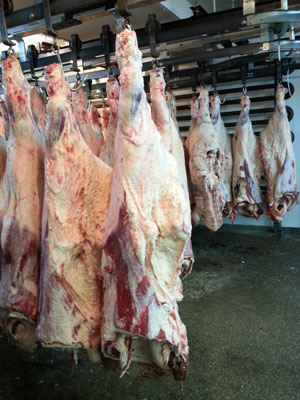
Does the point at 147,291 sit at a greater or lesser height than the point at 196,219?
greater

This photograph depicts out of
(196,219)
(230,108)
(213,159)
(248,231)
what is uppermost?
(230,108)

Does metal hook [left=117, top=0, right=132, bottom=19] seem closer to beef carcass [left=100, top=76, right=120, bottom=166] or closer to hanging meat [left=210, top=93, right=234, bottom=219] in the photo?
beef carcass [left=100, top=76, right=120, bottom=166]

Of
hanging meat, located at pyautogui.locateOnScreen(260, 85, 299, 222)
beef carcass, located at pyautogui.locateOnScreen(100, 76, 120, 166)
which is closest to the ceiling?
hanging meat, located at pyautogui.locateOnScreen(260, 85, 299, 222)

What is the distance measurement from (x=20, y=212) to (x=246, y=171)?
2.89m

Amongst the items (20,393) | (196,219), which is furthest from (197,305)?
(20,393)

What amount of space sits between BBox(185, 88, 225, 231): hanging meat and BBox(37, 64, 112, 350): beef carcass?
1.70 meters

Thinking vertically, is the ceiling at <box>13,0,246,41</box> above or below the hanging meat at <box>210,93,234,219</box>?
above

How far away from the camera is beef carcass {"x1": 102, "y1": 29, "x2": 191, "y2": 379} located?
1.27 m

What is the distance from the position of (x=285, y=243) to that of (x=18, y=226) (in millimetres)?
4239

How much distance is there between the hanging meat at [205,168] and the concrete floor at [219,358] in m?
0.85

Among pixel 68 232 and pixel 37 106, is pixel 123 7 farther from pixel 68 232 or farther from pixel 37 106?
pixel 37 106

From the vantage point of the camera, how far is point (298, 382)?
7.89 ft

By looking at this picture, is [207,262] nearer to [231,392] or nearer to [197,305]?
[197,305]

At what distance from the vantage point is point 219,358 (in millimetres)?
2693
